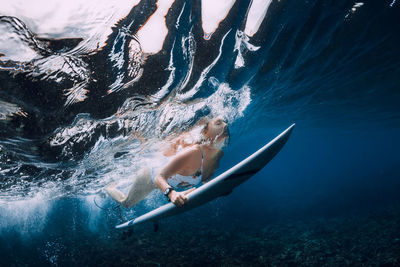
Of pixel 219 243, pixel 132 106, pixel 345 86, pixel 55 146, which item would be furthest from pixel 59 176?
pixel 345 86

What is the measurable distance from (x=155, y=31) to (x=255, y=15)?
9.88 feet

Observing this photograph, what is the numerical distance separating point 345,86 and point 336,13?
395 inches

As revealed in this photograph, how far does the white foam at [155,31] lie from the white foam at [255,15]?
2402 millimetres

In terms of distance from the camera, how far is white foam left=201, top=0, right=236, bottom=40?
165 inches

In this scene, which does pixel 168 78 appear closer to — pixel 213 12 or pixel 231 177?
A: pixel 213 12

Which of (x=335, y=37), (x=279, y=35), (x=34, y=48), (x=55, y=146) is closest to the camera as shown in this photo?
(x=34, y=48)

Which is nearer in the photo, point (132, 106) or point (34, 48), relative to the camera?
point (34, 48)

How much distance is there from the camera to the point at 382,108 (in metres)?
21.0

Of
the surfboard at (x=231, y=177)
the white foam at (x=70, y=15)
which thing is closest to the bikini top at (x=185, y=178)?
the surfboard at (x=231, y=177)

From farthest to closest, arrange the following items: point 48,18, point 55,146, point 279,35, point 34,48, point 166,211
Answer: point 55,146
point 279,35
point 166,211
point 34,48
point 48,18

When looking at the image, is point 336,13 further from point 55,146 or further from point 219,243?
point 219,243

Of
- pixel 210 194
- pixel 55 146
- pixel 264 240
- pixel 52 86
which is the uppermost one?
pixel 52 86

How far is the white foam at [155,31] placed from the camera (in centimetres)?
381

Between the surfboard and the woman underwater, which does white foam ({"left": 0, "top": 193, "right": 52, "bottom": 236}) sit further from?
the surfboard
